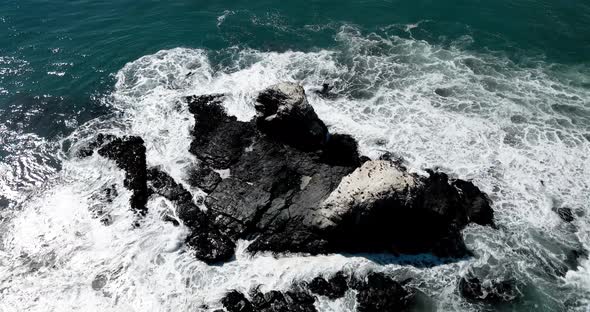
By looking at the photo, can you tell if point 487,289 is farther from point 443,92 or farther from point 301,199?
point 443,92

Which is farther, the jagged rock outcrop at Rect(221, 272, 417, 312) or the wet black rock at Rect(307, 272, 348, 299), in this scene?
the wet black rock at Rect(307, 272, 348, 299)

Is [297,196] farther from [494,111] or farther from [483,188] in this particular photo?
[494,111]

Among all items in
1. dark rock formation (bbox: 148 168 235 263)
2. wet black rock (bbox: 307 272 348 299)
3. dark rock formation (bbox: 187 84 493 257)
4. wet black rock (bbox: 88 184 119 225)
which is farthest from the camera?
wet black rock (bbox: 88 184 119 225)

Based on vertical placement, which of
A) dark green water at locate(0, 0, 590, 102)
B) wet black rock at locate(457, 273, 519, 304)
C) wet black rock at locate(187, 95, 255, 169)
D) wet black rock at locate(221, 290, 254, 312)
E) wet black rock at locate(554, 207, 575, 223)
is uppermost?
dark green water at locate(0, 0, 590, 102)

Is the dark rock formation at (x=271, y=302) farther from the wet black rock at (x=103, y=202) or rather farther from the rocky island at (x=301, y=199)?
the wet black rock at (x=103, y=202)

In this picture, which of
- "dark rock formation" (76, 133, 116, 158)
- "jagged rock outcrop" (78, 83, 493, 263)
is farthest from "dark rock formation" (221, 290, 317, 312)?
"dark rock formation" (76, 133, 116, 158)

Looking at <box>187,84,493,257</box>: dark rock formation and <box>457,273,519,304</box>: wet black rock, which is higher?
<box>187,84,493,257</box>: dark rock formation

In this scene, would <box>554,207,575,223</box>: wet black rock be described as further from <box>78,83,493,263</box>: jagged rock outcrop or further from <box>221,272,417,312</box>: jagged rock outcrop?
<box>221,272,417,312</box>: jagged rock outcrop
